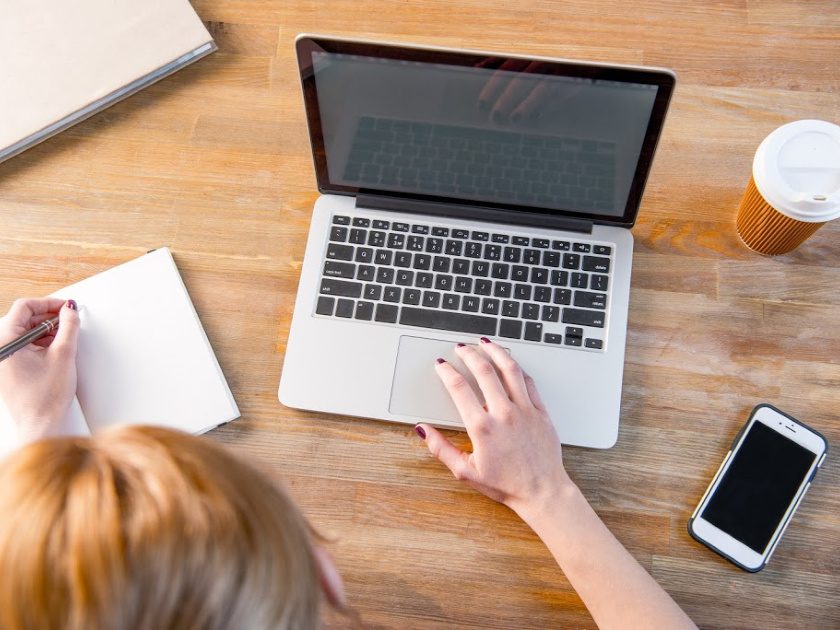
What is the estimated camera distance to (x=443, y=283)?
0.77 meters

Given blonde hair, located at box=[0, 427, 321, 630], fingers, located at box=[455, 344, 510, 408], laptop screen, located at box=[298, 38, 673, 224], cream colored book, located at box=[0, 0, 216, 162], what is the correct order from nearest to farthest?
blonde hair, located at box=[0, 427, 321, 630]
laptop screen, located at box=[298, 38, 673, 224]
fingers, located at box=[455, 344, 510, 408]
cream colored book, located at box=[0, 0, 216, 162]

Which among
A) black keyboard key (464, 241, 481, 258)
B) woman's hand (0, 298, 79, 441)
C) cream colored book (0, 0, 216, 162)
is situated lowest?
woman's hand (0, 298, 79, 441)

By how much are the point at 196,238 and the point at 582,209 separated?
0.44 m

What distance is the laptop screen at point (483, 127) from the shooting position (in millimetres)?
625

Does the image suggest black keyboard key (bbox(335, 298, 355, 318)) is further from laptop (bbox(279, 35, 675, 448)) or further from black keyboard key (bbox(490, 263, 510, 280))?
black keyboard key (bbox(490, 263, 510, 280))

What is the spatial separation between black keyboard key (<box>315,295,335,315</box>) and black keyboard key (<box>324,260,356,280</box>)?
26 millimetres

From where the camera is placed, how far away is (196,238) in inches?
32.5

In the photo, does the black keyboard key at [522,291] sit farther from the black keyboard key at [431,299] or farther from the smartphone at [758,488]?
the smartphone at [758,488]

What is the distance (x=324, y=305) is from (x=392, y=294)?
0.24 ft

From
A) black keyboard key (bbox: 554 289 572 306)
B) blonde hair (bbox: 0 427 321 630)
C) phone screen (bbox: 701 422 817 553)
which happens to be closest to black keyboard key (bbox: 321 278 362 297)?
black keyboard key (bbox: 554 289 572 306)

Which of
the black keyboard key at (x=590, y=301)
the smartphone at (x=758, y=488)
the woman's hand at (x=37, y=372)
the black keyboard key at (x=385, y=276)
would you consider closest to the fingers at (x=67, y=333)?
the woman's hand at (x=37, y=372)

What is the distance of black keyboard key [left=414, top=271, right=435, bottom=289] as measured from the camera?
773mm

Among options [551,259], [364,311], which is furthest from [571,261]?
[364,311]

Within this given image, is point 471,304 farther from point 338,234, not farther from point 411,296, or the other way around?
point 338,234
